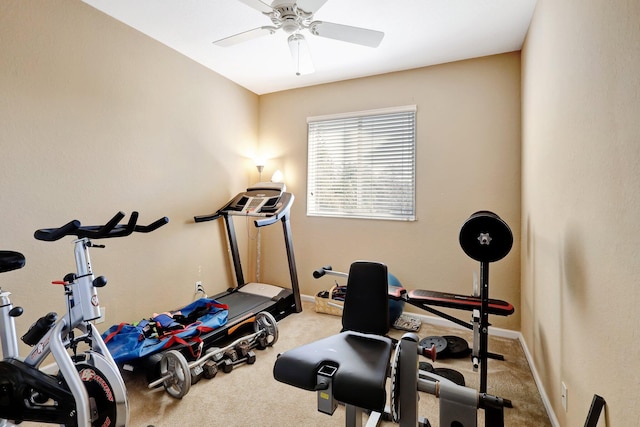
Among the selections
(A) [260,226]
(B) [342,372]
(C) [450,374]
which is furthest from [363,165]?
(B) [342,372]

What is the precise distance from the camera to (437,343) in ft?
8.95

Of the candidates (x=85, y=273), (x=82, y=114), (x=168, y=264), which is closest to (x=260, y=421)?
(x=85, y=273)

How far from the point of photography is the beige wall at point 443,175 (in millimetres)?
3055

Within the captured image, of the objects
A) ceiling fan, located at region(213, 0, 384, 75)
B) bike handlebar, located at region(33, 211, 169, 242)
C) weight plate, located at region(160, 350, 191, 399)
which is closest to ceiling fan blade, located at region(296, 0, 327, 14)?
ceiling fan, located at region(213, 0, 384, 75)

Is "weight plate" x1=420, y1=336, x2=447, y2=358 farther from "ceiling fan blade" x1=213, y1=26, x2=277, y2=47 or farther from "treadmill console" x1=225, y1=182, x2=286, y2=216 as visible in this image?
"ceiling fan blade" x1=213, y1=26, x2=277, y2=47

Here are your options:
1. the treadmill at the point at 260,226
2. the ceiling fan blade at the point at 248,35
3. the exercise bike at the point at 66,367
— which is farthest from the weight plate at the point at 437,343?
the ceiling fan blade at the point at 248,35

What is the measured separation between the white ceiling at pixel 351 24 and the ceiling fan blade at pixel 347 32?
0.35 meters

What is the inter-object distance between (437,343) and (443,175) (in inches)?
64.2

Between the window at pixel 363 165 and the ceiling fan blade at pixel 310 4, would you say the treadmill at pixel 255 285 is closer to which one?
the window at pixel 363 165

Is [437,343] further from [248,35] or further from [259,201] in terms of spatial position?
[248,35]

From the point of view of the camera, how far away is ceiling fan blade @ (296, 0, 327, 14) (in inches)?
73.6

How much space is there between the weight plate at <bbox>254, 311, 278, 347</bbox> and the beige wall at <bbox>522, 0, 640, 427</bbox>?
6.52 feet

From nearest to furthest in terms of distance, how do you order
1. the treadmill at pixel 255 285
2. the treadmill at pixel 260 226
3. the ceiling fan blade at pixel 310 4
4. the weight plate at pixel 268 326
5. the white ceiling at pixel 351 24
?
1. the ceiling fan blade at pixel 310 4
2. the white ceiling at pixel 351 24
3. the weight plate at pixel 268 326
4. the treadmill at pixel 255 285
5. the treadmill at pixel 260 226

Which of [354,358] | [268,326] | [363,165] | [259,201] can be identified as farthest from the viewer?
[363,165]
